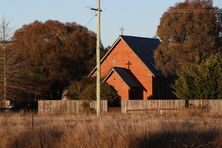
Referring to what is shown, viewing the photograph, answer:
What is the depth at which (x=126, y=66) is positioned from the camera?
57.3m

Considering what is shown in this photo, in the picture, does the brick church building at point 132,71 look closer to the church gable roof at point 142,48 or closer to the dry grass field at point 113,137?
the church gable roof at point 142,48

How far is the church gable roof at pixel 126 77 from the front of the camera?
173 feet

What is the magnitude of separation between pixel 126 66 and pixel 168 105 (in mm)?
14925

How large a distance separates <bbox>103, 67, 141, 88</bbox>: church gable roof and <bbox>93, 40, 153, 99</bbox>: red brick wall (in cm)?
51

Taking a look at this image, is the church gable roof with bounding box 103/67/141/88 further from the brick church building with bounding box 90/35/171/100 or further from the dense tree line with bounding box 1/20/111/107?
the dense tree line with bounding box 1/20/111/107

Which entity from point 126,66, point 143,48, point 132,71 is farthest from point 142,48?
point 132,71

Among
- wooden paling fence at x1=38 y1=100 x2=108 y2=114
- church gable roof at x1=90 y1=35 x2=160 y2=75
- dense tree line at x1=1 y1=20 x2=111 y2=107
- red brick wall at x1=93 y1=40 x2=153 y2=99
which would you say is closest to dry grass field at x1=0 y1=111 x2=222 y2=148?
wooden paling fence at x1=38 y1=100 x2=108 y2=114

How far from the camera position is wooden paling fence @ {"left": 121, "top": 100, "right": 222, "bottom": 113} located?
4097cm

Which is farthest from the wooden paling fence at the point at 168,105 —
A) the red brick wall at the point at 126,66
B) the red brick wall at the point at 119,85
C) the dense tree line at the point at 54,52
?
the dense tree line at the point at 54,52

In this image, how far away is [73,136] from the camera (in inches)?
603

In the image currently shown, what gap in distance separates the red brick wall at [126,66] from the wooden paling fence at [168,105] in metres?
7.97

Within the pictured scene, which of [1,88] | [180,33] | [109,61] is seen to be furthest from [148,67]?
[1,88]

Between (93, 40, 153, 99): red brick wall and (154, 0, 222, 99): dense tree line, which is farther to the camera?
(93, 40, 153, 99): red brick wall

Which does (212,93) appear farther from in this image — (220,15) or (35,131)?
(35,131)
